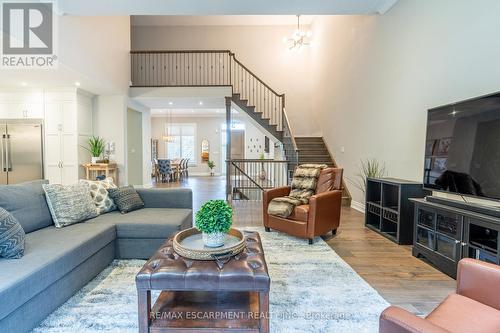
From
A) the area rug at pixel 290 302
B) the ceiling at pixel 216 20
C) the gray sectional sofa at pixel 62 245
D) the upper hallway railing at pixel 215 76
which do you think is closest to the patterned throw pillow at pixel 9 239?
the gray sectional sofa at pixel 62 245

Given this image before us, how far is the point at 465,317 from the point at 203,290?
1.28 metres

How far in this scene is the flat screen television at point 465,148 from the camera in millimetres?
2242

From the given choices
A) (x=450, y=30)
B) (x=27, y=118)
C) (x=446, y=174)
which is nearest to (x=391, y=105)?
(x=450, y=30)

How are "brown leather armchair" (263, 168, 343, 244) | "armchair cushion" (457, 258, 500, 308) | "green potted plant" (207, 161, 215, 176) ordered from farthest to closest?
"green potted plant" (207, 161, 215, 176)
"brown leather armchair" (263, 168, 343, 244)
"armchair cushion" (457, 258, 500, 308)

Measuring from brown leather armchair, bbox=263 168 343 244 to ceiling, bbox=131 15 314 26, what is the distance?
682cm

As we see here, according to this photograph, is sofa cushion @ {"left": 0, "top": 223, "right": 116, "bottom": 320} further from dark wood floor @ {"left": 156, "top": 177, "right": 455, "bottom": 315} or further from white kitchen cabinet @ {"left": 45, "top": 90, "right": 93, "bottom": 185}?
white kitchen cabinet @ {"left": 45, "top": 90, "right": 93, "bottom": 185}

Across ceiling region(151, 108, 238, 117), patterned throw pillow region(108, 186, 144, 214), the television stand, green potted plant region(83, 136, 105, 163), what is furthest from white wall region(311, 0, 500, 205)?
ceiling region(151, 108, 238, 117)

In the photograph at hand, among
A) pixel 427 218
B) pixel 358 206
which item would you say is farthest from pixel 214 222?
pixel 358 206

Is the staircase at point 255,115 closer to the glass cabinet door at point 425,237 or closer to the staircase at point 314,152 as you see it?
the staircase at point 314,152

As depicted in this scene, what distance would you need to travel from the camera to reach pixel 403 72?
4.10m

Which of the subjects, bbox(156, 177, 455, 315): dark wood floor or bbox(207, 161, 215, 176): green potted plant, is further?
bbox(207, 161, 215, 176): green potted plant

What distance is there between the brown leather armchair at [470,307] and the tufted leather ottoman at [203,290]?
71 centimetres

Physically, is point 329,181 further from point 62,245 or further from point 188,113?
point 188,113

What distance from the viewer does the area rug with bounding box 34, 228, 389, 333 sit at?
5.82 ft
